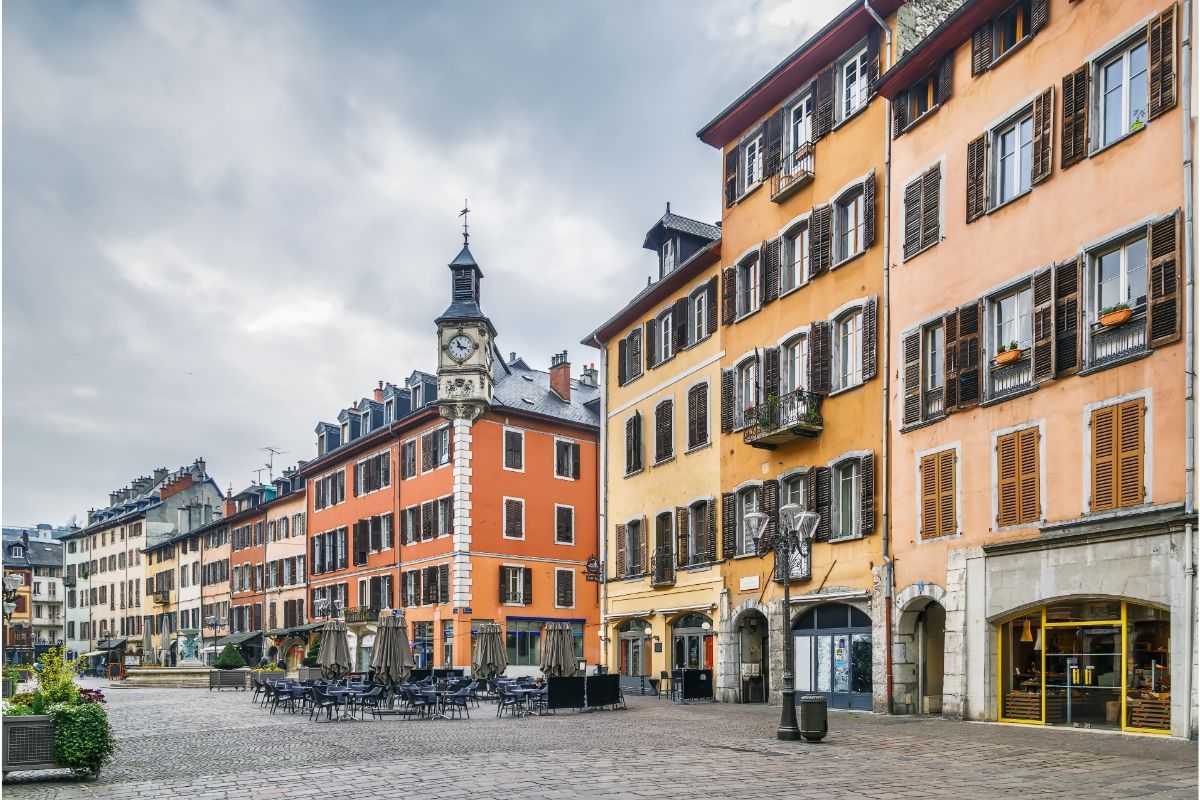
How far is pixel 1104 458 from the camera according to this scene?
19625 mm

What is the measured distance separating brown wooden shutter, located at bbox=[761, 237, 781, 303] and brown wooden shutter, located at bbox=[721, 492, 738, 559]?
17.6 ft

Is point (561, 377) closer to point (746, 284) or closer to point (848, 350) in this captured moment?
A: point (746, 284)

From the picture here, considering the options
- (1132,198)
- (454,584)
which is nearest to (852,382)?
(1132,198)

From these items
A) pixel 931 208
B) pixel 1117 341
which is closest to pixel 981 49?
pixel 931 208

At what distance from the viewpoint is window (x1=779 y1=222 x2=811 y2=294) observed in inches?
1178

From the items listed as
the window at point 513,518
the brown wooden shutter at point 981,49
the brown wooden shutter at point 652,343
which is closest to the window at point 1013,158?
the brown wooden shutter at point 981,49

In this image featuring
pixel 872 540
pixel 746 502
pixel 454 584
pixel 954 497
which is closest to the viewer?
→ pixel 954 497

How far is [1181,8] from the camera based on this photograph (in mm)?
18625

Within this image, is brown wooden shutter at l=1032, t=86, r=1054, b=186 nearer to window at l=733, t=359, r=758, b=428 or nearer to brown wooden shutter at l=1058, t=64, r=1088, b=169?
brown wooden shutter at l=1058, t=64, r=1088, b=169

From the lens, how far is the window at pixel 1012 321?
22.0 meters

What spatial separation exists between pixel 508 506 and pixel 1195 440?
34455 millimetres

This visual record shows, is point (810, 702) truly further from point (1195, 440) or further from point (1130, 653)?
point (1195, 440)

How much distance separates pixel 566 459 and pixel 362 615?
39.2ft

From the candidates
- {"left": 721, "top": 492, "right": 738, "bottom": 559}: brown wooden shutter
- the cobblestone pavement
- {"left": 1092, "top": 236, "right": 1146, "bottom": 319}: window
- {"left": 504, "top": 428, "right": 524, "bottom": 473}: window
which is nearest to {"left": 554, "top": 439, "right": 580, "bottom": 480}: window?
{"left": 504, "top": 428, "right": 524, "bottom": 473}: window
